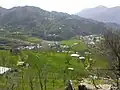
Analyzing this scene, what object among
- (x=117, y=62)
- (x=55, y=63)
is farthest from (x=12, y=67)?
(x=117, y=62)

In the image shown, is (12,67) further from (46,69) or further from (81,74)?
(81,74)

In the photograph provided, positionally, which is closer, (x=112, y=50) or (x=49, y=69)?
(x=112, y=50)

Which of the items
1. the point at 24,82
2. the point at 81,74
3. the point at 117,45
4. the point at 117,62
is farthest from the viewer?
the point at 81,74

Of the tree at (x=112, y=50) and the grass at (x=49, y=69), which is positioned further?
the grass at (x=49, y=69)

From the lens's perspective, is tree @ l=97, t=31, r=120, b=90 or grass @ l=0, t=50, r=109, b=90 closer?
tree @ l=97, t=31, r=120, b=90

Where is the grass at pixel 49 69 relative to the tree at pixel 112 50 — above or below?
below

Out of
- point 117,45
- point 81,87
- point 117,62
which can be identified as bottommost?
point 81,87

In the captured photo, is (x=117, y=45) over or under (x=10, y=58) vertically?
over

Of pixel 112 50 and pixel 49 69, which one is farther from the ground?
pixel 112 50

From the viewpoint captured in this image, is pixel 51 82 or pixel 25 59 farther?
pixel 25 59

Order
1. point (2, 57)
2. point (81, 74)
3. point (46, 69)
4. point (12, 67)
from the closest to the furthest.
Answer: point (81, 74) → point (46, 69) → point (12, 67) → point (2, 57)

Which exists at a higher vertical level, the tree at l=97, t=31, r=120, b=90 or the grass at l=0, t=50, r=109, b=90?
the tree at l=97, t=31, r=120, b=90
